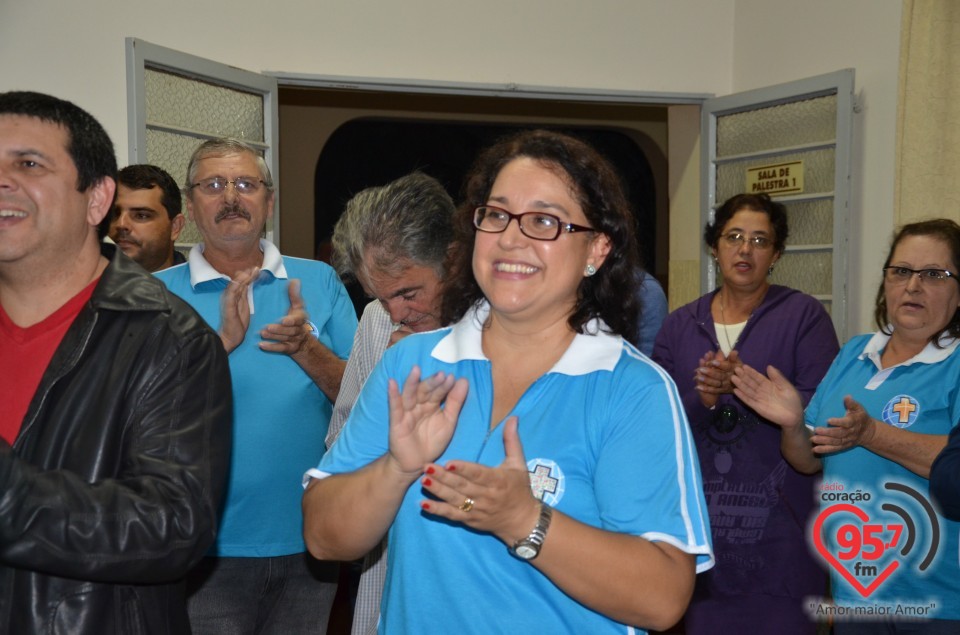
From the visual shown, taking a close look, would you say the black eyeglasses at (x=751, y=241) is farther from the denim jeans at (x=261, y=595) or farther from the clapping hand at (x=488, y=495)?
the clapping hand at (x=488, y=495)

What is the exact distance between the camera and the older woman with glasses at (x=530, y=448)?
1.45 metres

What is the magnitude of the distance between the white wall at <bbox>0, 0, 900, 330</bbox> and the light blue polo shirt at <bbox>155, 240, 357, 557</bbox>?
7.36 ft

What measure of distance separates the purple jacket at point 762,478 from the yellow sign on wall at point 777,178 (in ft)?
7.07

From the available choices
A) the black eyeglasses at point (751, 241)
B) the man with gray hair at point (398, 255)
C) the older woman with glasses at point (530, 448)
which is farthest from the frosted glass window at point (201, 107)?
the older woman with glasses at point (530, 448)

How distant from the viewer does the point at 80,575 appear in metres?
1.50

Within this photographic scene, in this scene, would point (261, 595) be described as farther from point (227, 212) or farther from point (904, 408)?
point (904, 408)

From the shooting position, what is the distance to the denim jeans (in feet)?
8.30

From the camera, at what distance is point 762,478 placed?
10.4 feet

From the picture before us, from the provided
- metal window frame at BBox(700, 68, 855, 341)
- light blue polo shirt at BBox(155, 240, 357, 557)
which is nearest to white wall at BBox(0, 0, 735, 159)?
metal window frame at BBox(700, 68, 855, 341)

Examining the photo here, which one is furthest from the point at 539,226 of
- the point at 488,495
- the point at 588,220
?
the point at 488,495

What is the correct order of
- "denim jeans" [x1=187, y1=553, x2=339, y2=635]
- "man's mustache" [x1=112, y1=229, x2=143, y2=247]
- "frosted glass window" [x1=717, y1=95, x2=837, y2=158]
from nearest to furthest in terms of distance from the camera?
"denim jeans" [x1=187, y1=553, x2=339, y2=635] < "man's mustache" [x1=112, y1=229, x2=143, y2=247] < "frosted glass window" [x1=717, y1=95, x2=837, y2=158]

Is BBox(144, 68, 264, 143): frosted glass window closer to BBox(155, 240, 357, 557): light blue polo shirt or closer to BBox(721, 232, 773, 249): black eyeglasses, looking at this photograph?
BBox(155, 240, 357, 557): light blue polo shirt

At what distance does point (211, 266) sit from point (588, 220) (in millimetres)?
1479

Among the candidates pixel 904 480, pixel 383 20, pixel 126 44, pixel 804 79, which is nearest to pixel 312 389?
pixel 904 480
